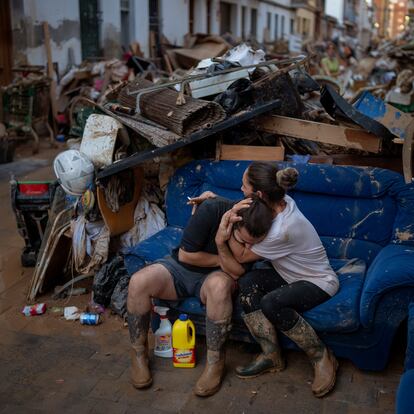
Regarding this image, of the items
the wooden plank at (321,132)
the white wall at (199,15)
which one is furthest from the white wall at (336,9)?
the wooden plank at (321,132)

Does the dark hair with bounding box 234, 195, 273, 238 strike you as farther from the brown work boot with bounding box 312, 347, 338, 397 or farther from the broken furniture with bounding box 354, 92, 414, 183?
the broken furniture with bounding box 354, 92, 414, 183

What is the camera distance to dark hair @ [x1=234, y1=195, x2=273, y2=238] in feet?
10.4

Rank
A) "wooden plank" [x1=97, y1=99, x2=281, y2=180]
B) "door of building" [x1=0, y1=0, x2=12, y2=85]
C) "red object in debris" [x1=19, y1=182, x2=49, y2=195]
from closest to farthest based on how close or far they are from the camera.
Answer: "wooden plank" [x1=97, y1=99, x2=281, y2=180] → "red object in debris" [x1=19, y1=182, x2=49, y2=195] → "door of building" [x1=0, y1=0, x2=12, y2=85]

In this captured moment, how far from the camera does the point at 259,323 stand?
3.39 metres

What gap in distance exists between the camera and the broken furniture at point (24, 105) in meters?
9.98

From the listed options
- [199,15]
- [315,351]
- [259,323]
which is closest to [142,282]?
[259,323]

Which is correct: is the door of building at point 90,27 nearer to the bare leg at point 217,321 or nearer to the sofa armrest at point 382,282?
the bare leg at point 217,321

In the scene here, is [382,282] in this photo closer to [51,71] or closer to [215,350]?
[215,350]

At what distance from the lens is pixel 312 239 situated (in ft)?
11.0

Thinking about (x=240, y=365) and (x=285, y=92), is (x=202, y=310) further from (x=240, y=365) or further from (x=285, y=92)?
(x=285, y=92)

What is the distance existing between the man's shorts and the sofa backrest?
1000mm

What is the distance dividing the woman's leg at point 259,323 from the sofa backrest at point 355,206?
0.78 m

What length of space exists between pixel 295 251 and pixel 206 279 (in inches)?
22.6

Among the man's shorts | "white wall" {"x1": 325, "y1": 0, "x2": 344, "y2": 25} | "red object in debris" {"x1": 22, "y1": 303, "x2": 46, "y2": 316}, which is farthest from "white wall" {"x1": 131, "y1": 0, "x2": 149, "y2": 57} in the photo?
"white wall" {"x1": 325, "y1": 0, "x2": 344, "y2": 25}
